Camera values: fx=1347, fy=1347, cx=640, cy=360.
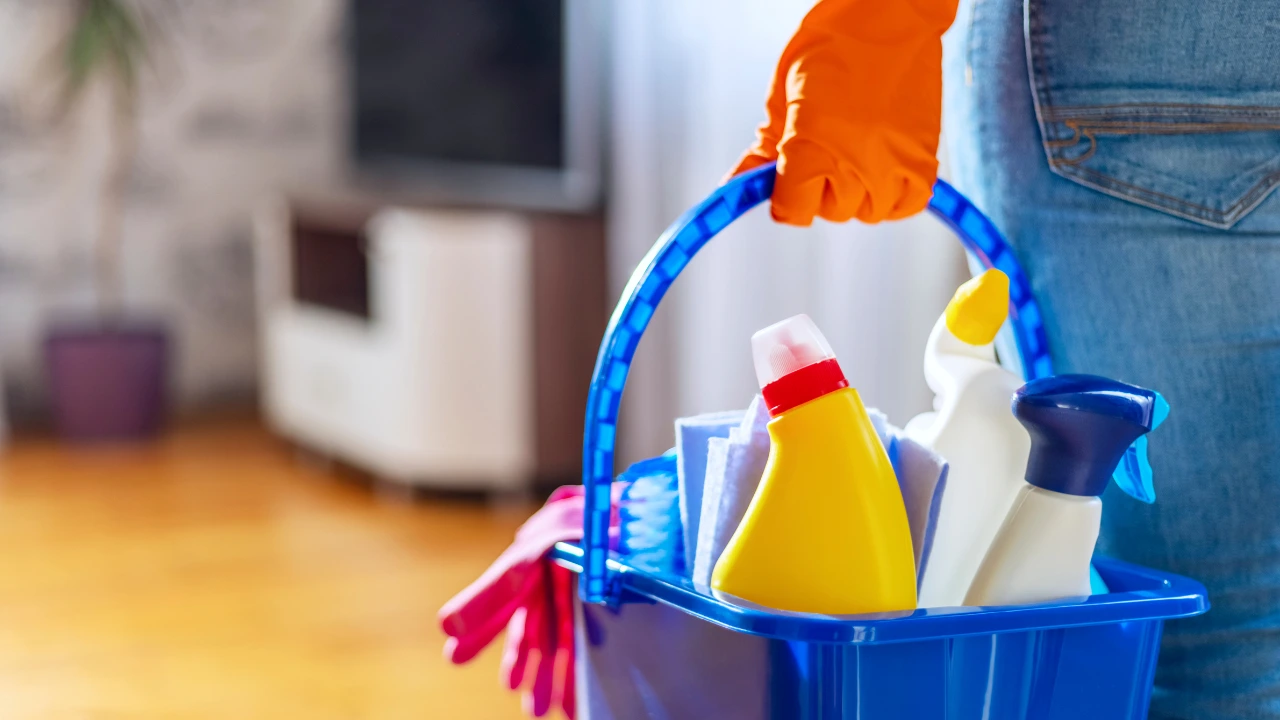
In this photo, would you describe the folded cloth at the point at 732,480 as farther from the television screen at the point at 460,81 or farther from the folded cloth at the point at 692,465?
the television screen at the point at 460,81

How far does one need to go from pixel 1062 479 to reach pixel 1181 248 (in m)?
0.20

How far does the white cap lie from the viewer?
679 mm

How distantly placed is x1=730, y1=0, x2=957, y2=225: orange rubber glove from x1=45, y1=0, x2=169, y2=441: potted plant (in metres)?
2.66

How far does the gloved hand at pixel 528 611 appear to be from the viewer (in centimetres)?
85

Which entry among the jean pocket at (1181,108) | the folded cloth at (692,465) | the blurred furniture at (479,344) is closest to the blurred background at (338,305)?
the blurred furniture at (479,344)

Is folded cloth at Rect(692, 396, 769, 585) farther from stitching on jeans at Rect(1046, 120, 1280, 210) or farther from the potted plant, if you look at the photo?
the potted plant

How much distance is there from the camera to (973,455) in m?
0.75

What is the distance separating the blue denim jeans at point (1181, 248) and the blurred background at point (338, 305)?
0.84 m

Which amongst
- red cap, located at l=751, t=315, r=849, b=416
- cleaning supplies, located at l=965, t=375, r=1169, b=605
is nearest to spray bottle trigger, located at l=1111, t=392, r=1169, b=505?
cleaning supplies, located at l=965, t=375, r=1169, b=605

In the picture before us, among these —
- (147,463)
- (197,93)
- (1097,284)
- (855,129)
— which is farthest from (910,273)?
(197,93)

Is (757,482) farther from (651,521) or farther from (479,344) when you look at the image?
(479,344)

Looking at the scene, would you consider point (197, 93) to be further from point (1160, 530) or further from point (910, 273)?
point (1160, 530)

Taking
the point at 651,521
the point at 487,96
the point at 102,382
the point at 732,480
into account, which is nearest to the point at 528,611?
the point at 651,521

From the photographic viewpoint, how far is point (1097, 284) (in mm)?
826
